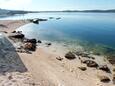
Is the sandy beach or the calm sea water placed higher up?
the sandy beach

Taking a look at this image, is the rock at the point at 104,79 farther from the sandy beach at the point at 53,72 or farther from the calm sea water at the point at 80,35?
the calm sea water at the point at 80,35

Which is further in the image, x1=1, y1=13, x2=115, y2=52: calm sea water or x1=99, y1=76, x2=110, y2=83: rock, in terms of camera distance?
x1=1, y1=13, x2=115, y2=52: calm sea water

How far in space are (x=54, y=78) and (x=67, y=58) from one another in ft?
27.4

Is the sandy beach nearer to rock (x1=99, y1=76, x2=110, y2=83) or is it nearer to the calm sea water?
rock (x1=99, y1=76, x2=110, y2=83)

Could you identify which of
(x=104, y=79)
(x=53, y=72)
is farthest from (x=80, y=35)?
(x=104, y=79)

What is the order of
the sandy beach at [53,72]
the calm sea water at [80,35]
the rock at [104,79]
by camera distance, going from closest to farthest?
the sandy beach at [53,72] < the rock at [104,79] < the calm sea water at [80,35]

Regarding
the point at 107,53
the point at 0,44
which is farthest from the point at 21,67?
the point at 107,53

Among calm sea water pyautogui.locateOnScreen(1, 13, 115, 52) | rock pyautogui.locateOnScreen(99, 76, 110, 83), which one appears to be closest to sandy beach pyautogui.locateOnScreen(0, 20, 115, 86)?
rock pyautogui.locateOnScreen(99, 76, 110, 83)

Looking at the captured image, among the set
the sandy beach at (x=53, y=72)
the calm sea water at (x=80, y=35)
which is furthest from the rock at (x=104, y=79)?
the calm sea water at (x=80, y=35)

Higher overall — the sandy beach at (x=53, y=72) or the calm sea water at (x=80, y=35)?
the sandy beach at (x=53, y=72)

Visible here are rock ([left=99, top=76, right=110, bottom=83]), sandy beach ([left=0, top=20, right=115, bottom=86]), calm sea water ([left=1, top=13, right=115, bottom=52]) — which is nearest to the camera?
sandy beach ([left=0, top=20, right=115, bottom=86])

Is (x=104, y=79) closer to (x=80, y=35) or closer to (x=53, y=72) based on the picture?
(x=53, y=72)

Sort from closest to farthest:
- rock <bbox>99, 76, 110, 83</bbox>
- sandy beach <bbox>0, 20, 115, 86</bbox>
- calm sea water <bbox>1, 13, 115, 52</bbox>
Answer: sandy beach <bbox>0, 20, 115, 86</bbox>, rock <bbox>99, 76, 110, 83</bbox>, calm sea water <bbox>1, 13, 115, 52</bbox>

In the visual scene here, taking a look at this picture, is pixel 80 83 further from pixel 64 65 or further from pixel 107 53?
pixel 107 53
